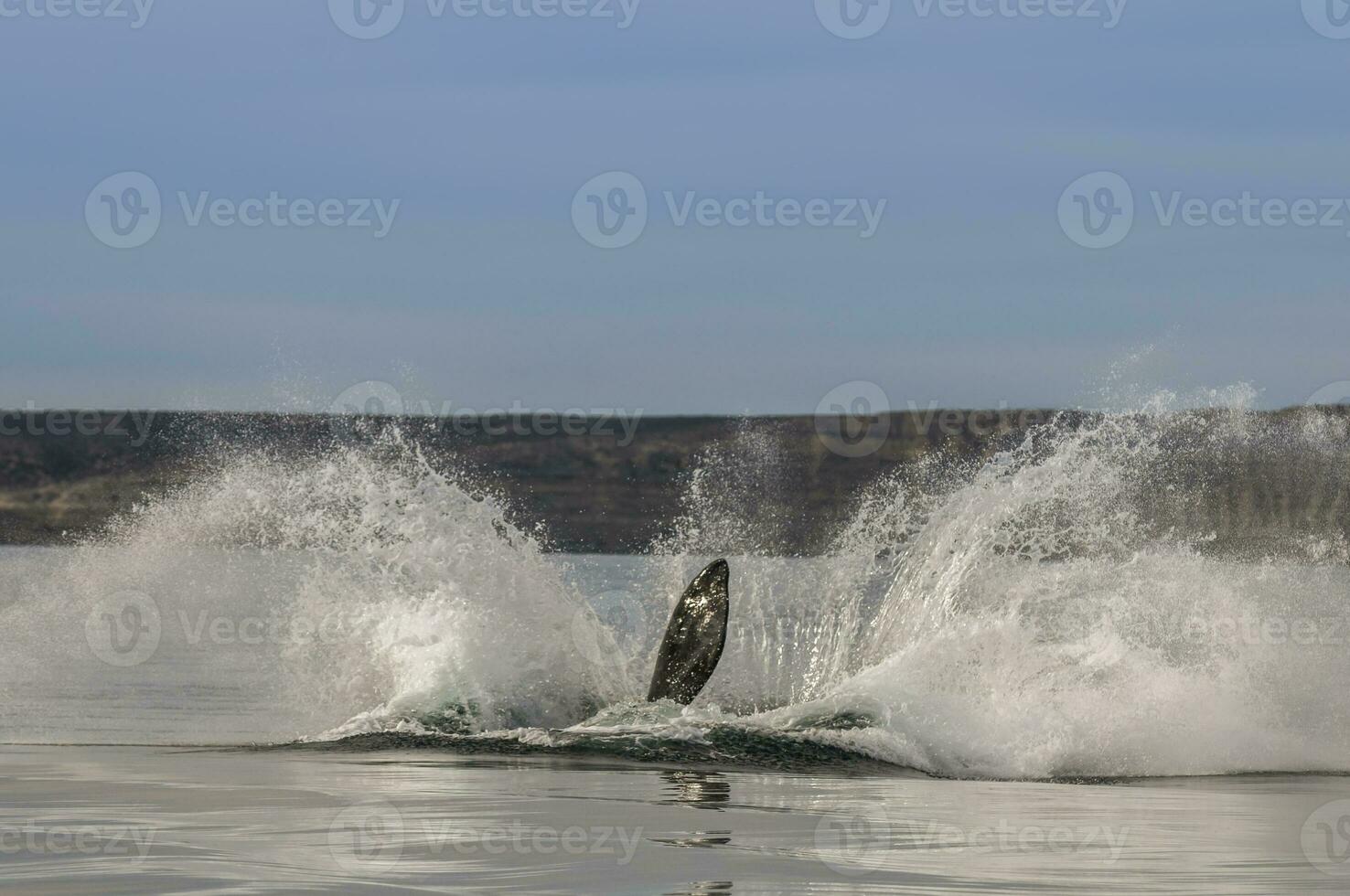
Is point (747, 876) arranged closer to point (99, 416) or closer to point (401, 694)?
point (401, 694)

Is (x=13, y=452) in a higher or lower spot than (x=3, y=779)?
higher

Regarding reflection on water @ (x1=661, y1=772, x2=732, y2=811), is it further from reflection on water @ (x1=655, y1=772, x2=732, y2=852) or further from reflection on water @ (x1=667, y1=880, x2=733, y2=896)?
reflection on water @ (x1=667, y1=880, x2=733, y2=896)

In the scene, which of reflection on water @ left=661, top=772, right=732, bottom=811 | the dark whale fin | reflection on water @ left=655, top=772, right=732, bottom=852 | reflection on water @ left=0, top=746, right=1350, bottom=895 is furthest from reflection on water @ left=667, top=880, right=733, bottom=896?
the dark whale fin

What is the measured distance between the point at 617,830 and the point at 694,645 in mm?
8432

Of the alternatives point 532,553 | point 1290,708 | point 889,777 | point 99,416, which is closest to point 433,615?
point 532,553

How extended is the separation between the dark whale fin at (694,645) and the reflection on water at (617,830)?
3.82m

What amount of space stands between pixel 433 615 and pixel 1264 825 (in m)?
12.0

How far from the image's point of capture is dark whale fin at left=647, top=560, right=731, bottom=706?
840 inches

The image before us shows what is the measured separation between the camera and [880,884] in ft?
35.7

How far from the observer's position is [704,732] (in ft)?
62.7

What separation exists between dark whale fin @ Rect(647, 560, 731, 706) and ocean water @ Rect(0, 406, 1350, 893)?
63cm

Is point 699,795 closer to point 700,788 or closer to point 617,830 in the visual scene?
point 700,788

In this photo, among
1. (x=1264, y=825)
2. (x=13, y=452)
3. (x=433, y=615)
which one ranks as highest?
(x=13, y=452)

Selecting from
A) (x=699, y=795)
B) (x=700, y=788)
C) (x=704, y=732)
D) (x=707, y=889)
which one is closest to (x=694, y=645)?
(x=704, y=732)
